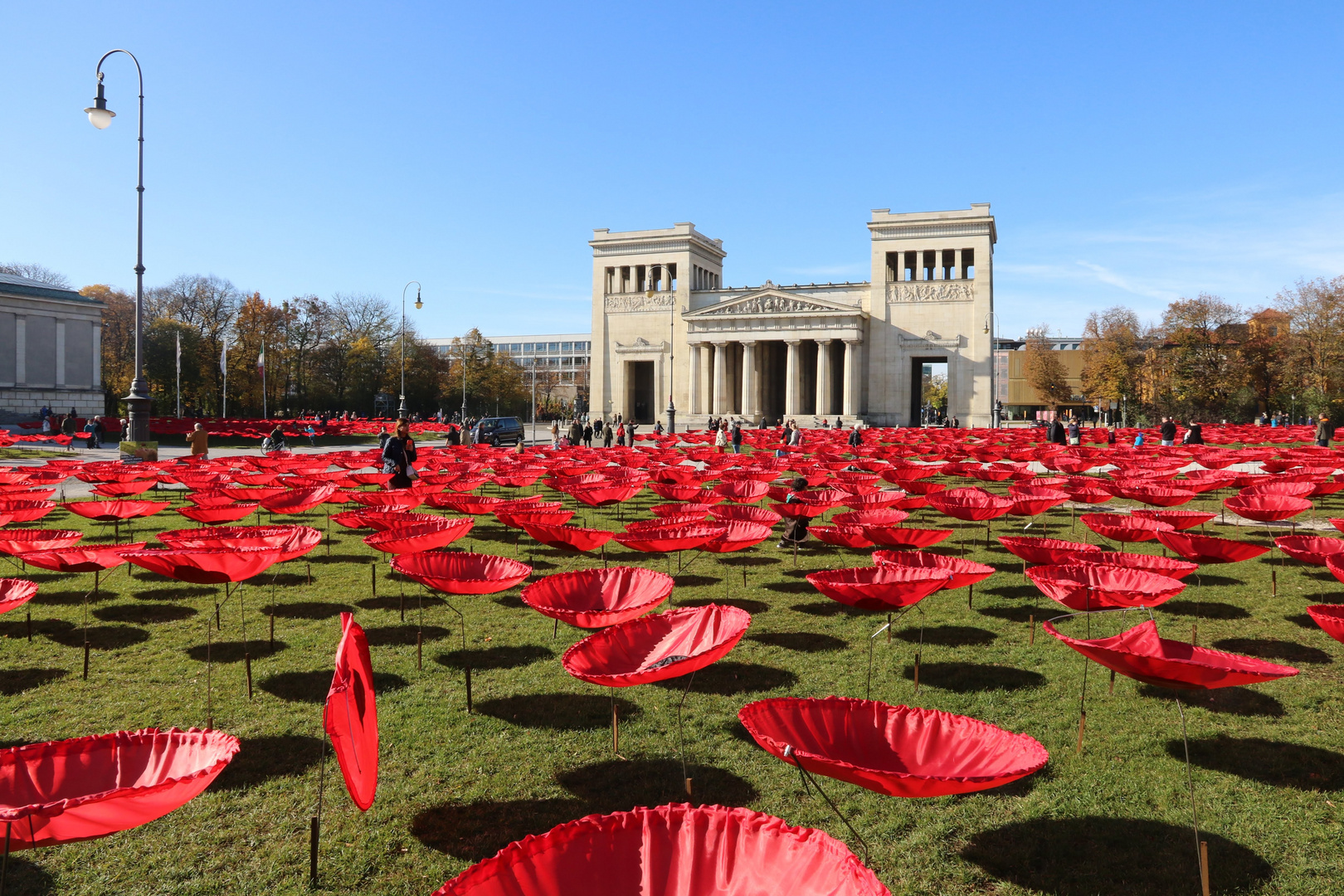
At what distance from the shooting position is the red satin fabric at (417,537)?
8.46 m

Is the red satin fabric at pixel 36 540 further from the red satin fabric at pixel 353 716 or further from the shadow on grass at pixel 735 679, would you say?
the shadow on grass at pixel 735 679

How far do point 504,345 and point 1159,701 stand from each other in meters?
168

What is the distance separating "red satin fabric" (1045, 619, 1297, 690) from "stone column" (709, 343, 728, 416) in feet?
232

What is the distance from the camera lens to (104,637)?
849 centimetres

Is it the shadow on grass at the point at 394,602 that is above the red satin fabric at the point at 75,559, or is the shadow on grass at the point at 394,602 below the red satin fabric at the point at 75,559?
below

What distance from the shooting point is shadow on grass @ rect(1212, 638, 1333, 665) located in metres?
7.79

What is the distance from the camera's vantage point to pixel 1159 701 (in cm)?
671

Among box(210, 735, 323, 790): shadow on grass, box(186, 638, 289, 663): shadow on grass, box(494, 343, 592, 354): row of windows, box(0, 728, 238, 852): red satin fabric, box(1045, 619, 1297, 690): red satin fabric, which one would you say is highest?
box(494, 343, 592, 354): row of windows

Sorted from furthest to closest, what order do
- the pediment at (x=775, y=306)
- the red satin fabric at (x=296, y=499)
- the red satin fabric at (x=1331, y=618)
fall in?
the pediment at (x=775, y=306)
the red satin fabric at (x=296, y=499)
the red satin fabric at (x=1331, y=618)

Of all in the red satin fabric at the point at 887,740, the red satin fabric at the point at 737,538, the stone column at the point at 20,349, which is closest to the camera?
the red satin fabric at the point at 887,740

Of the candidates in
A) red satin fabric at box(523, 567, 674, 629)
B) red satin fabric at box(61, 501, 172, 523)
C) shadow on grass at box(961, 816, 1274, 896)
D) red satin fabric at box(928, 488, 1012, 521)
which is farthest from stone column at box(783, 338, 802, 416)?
shadow on grass at box(961, 816, 1274, 896)

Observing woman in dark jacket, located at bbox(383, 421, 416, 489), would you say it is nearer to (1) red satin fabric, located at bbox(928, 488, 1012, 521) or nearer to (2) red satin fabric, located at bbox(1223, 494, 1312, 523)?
(1) red satin fabric, located at bbox(928, 488, 1012, 521)

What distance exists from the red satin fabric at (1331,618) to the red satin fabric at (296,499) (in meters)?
11.6

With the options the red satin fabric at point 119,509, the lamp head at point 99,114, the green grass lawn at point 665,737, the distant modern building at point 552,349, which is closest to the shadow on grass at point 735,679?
the green grass lawn at point 665,737
